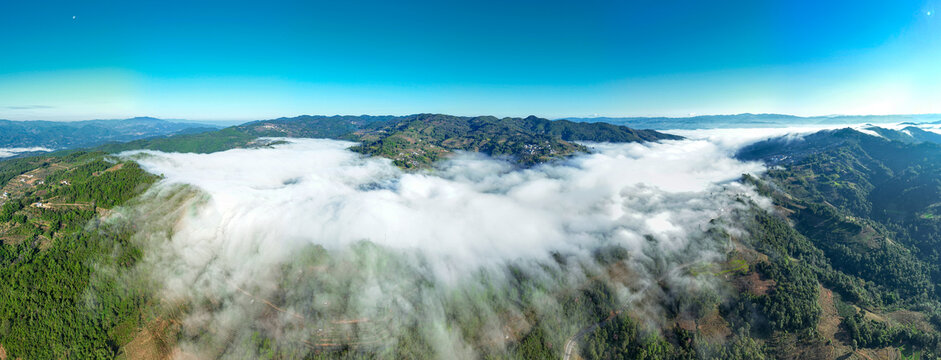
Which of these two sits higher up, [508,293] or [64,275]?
[64,275]

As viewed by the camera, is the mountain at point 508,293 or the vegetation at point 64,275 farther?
the mountain at point 508,293

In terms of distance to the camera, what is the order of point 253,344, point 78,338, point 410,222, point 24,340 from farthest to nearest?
point 410,222
point 253,344
point 78,338
point 24,340

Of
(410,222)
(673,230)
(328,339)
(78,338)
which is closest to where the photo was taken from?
(78,338)

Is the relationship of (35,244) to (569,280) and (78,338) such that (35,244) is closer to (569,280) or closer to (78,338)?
(78,338)

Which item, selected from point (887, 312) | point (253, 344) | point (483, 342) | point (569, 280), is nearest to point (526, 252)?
point (569, 280)

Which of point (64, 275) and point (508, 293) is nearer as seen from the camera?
point (64, 275)

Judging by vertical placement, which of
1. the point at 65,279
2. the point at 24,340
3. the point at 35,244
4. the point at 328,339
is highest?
the point at 35,244

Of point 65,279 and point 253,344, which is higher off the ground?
point 65,279

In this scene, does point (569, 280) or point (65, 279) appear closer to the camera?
point (65, 279)

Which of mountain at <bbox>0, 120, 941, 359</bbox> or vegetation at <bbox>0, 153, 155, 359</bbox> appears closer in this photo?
vegetation at <bbox>0, 153, 155, 359</bbox>

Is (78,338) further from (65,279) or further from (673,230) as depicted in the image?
(673,230)
